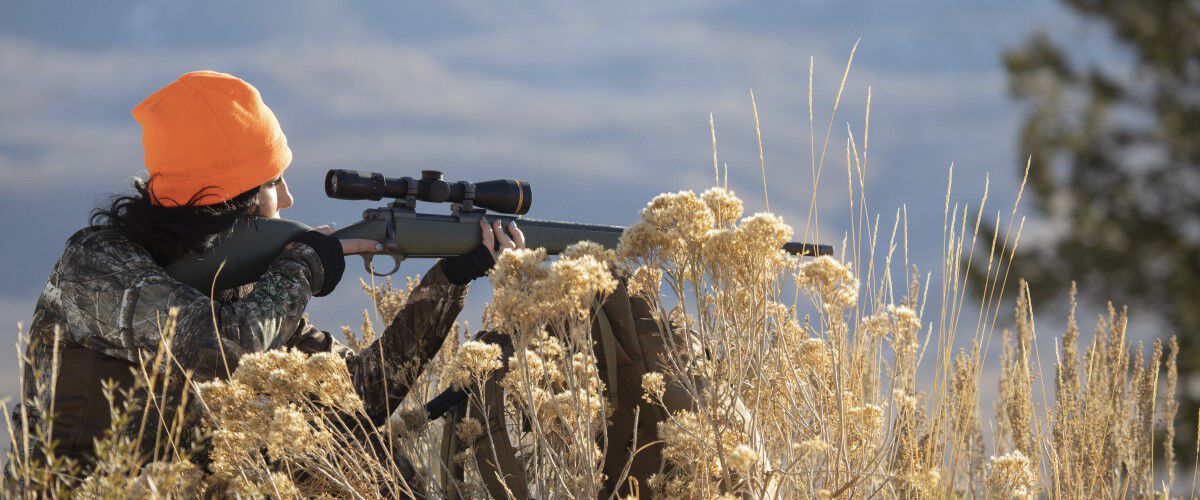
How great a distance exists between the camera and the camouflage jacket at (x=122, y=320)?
3066 millimetres

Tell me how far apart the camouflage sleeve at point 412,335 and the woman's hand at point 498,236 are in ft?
0.60

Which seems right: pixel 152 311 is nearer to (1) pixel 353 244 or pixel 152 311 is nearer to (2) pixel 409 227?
(1) pixel 353 244

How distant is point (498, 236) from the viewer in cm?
387

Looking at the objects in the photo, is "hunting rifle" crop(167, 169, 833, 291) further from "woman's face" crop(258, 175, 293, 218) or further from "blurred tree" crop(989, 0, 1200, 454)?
"blurred tree" crop(989, 0, 1200, 454)

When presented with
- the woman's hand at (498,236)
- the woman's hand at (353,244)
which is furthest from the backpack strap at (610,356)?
the woman's hand at (353,244)

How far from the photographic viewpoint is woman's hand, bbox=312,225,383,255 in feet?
11.8

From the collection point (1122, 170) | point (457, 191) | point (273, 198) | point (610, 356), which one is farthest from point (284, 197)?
point (1122, 170)

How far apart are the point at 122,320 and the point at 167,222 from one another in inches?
14.2

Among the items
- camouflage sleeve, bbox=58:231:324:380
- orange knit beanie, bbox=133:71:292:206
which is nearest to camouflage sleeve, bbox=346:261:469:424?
camouflage sleeve, bbox=58:231:324:380

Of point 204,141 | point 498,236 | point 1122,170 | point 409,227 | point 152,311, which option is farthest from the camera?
point 1122,170

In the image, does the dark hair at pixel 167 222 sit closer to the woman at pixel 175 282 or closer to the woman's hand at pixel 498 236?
the woman at pixel 175 282

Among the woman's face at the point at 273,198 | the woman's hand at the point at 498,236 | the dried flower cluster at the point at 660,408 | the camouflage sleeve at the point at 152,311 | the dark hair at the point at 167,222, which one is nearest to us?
the dried flower cluster at the point at 660,408

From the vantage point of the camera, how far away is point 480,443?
352 cm

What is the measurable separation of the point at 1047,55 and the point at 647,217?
16497 millimetres
